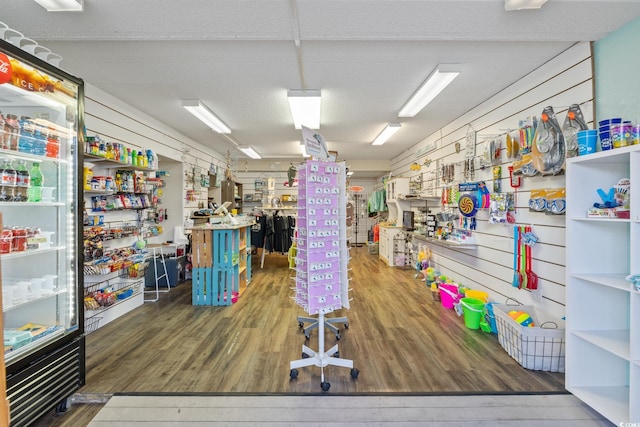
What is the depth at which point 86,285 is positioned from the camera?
3.73 meters

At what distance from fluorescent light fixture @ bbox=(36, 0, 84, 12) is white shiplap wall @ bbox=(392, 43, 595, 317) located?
408cm

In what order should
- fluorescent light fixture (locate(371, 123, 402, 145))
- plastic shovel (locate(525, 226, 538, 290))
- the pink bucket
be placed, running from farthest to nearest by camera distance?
fluorescent light fixture (locate(371, 123, 402, 145)) → the pink bucket → plastic shovel (locate(525, 226, 538, 290))

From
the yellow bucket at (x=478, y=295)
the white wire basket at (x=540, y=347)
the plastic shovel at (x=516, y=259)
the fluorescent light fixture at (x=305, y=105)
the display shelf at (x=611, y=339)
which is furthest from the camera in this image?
the yellow bucket at (x=478, y=295)

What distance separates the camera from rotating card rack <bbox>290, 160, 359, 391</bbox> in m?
2.61

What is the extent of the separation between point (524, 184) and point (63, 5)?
4390mm

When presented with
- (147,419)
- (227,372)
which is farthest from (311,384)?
(147,419)

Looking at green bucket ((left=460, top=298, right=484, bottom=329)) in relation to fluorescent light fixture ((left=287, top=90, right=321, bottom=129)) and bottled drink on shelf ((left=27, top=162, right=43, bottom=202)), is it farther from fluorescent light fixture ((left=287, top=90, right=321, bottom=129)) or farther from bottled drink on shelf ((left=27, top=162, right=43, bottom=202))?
bottled drink on shelf ((left=27, top=162, right=43, bottom=202))

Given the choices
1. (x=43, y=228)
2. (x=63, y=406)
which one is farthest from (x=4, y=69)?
(x=63, y=406)

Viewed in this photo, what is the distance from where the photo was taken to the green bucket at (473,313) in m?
3.58

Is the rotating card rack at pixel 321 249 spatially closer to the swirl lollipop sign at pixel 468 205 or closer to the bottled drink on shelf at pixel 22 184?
the bottled drink on shelf at pixel 22 184

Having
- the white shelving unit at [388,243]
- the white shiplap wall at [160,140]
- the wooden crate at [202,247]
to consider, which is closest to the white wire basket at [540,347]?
the wooden crate at [202,247]

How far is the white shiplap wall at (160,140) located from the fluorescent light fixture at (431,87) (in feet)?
13.5

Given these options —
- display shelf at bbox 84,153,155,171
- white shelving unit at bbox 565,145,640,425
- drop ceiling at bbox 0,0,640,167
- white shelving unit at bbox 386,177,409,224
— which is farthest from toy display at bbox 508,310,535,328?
display shelf at bbox 84,153,155,171

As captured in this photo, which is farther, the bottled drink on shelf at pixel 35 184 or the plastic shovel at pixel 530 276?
the plastic shovel at pixel 530 276
